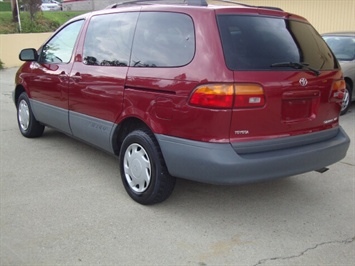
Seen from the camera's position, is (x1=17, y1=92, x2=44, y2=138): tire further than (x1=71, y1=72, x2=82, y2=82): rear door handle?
Yes

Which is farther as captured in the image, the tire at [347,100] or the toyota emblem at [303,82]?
the tire at [347,100]

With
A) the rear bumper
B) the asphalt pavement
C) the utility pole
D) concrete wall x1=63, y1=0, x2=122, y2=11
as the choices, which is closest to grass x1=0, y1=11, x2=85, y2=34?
the utility pole

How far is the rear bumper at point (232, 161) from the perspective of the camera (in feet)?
10.1

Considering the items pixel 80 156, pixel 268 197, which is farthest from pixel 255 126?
pixel 80 156

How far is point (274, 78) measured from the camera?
3.17 metres

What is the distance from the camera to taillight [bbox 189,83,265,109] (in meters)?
Answer: 3.02

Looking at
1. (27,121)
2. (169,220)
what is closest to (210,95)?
(169,220)

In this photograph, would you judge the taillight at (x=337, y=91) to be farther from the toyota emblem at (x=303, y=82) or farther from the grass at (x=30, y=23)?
the grass at (x=30, y=23)

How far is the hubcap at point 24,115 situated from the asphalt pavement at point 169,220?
1087mm

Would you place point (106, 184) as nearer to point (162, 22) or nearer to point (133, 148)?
point (133, 148)

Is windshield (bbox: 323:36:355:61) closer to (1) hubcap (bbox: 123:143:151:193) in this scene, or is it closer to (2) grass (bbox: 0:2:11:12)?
(1) hubcap (bbox: 123:143:151:193)

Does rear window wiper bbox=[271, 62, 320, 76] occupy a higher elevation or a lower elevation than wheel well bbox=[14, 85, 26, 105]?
higher

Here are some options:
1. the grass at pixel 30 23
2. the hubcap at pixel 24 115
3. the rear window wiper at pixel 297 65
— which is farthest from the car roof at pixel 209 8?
the grass at pixel 30 23

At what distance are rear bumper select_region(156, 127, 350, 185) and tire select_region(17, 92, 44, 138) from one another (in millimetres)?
3018
